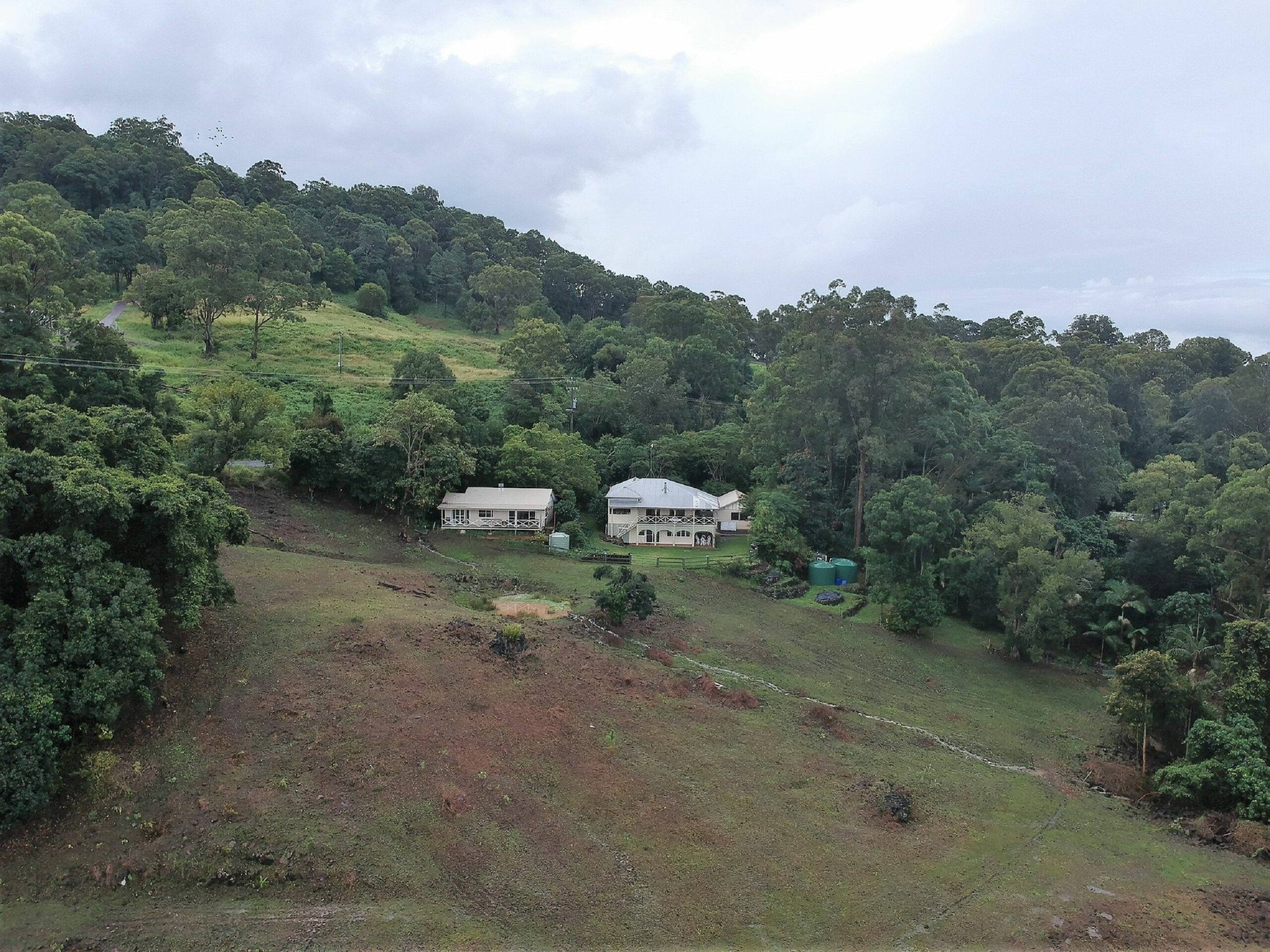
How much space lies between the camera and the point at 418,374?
45.4 metres

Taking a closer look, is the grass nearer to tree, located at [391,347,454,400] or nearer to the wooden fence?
the wooden fence

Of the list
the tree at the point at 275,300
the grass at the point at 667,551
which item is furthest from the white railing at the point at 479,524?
the tree at the point at 275,300

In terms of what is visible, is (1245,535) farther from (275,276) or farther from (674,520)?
(275,276)

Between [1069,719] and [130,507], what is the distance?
88.7 feet

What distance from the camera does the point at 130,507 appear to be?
→ 53.3 ft

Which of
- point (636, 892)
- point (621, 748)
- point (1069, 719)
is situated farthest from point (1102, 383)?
point (636, 892)

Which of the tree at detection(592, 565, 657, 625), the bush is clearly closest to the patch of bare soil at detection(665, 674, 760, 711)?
the tree at detection(592, 565, 657, 625)

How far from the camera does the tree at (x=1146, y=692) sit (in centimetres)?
2103

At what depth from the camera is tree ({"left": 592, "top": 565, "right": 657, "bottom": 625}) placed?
25250 mm

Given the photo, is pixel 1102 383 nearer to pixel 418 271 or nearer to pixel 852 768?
pixel 852 768

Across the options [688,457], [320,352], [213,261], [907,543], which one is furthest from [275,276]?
[907,543]

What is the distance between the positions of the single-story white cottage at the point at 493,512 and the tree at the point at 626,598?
11.7 metres

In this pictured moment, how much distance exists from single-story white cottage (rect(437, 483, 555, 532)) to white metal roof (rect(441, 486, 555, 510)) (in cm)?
2

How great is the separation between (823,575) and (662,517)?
28.1 feet
